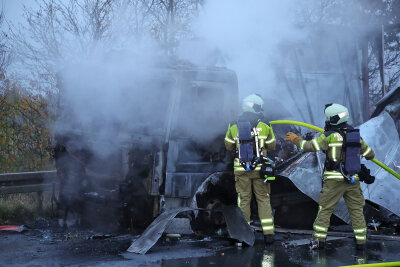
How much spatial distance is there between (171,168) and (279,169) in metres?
1.62

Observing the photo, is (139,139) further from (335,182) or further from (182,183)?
(335,182)

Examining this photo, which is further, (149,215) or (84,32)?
(84,32)

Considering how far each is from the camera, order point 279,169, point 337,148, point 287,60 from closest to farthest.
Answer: point 337,148 < point 279,169 < point 287,60

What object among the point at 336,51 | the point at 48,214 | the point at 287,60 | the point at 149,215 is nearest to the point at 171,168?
the point at 149,215

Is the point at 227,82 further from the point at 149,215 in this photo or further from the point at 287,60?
the point at 287,60

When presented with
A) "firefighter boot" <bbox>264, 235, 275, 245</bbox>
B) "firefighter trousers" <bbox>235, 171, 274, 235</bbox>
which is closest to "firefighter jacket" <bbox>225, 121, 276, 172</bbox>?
"firefighter trousers" <bbox>235, 171, 274, 235</bbox>

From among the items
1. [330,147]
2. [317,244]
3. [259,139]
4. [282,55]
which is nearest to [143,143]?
[259,139]

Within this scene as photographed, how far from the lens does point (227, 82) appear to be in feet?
17.2

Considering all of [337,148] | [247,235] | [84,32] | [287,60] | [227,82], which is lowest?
[247,235]

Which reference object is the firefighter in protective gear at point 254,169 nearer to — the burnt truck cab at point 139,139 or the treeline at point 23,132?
the burnt truck cab at point 139,139

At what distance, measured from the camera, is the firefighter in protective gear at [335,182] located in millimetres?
4836

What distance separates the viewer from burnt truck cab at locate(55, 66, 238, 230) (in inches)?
196

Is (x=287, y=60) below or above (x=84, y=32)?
below

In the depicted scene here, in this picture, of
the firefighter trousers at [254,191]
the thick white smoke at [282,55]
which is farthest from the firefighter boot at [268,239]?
the thick white smoke at [282,55]
